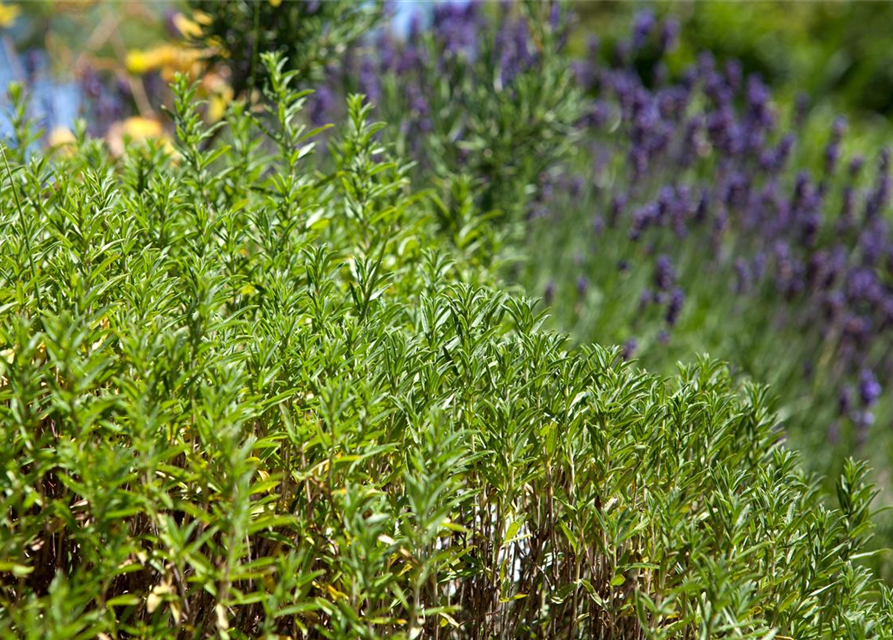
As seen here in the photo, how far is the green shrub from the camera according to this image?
136cm

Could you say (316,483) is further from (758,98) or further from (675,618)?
(758,98)

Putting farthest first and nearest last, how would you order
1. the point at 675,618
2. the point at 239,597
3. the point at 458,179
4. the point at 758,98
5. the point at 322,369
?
the point at 758,98 → the point at 458,179 → the point at 675,618 → the point at 322,369 → the point at 239,597

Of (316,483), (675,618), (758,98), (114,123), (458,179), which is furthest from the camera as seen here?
(114,123)

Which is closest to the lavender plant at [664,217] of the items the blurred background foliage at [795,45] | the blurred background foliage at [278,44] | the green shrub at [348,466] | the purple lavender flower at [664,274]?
the purple lavender flower at [664,274]

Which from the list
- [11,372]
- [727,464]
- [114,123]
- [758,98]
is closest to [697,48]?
[758,98]

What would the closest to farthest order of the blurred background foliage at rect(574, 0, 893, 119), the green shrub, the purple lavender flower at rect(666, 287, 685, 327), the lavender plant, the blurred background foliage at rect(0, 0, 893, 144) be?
1. the green shrub
2. the blurred background foliage at rect(0, 0, 893, 144)
3. the lavender plant
4. the purple lavender flower at rect(666, 287, 685, 327)
5. the blurred background foliage at rect(574, 0, 893, 119)

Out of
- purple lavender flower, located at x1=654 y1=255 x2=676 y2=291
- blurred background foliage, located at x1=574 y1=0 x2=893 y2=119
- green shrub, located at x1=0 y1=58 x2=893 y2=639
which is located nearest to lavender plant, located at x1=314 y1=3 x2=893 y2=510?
purple lavender flower, located at x1=654 y1=255 x2=676 y2=291

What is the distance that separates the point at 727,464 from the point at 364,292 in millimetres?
903

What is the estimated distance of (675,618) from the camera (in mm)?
1738

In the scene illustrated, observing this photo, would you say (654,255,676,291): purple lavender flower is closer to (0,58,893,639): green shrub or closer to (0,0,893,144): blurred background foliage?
(0,0,893,144): blurred background foliage

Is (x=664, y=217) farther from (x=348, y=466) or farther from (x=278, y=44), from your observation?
(x=348, y=466)

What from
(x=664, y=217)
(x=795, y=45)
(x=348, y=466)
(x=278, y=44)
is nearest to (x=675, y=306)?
(x=664, y=217)

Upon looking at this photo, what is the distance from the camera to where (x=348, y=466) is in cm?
149

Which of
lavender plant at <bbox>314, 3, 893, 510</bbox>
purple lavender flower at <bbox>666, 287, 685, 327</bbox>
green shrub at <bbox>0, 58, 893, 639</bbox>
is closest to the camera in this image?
green shrub at <bbox>0, 58, 893, 639</bbox>
